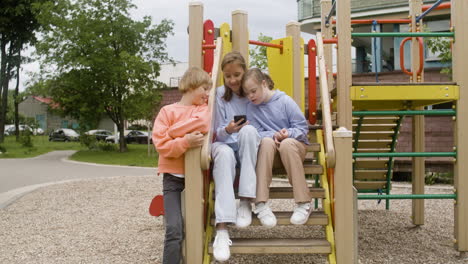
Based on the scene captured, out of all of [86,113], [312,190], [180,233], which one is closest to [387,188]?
[312,190]

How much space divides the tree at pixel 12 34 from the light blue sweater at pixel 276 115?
25.1 metres

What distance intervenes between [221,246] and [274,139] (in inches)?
37.9

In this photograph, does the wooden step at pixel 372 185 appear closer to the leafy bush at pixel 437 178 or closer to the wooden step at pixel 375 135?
the wooden step at pixel 375 135

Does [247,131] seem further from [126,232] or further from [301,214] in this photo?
[126,232]

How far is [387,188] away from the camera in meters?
6.41

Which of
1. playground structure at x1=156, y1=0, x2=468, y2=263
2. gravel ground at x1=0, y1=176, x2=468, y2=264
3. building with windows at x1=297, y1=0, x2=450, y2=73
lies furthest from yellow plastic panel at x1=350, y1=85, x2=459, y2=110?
building with windows at x1=297, y1=0, x2=450, y2=73

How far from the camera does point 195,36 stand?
12.9 feet

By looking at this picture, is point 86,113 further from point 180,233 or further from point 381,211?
point 180,233

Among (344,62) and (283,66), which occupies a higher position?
(283,66)

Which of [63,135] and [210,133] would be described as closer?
[210,133]

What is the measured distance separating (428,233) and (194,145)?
3.53m

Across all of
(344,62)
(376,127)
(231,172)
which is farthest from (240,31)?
(376,127)

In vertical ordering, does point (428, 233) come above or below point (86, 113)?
below

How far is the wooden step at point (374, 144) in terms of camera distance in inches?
247
